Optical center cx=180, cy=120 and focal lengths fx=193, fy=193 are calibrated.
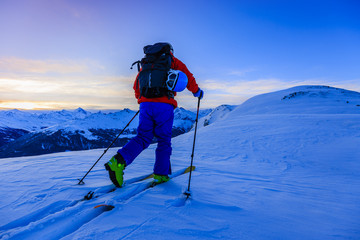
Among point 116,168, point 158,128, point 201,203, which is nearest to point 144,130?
point 158,128

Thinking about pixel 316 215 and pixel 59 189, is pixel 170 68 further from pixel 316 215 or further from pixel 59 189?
pixel 316 215

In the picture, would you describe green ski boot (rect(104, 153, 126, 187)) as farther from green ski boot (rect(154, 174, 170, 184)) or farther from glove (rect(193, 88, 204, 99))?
glove (rect(193, 88, 204, 99))

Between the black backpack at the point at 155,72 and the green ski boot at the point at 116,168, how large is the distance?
117 centimetres

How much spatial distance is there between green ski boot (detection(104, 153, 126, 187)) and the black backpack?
1.17 meters

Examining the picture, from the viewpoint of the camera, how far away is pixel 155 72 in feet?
10.9

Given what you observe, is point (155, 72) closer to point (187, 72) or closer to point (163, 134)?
point (187, 72)

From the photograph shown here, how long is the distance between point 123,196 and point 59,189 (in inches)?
43.7

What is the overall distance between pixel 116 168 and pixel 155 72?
169 centimetres

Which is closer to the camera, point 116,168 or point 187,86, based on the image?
point 116,168

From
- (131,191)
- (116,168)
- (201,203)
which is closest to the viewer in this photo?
(201,203)

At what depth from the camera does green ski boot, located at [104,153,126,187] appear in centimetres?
291

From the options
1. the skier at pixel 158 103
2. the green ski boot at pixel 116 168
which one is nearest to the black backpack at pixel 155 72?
the skier at pixel 158 103

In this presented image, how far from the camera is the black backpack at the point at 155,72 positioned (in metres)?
3.30

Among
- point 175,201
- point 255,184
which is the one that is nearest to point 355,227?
point 255,184
